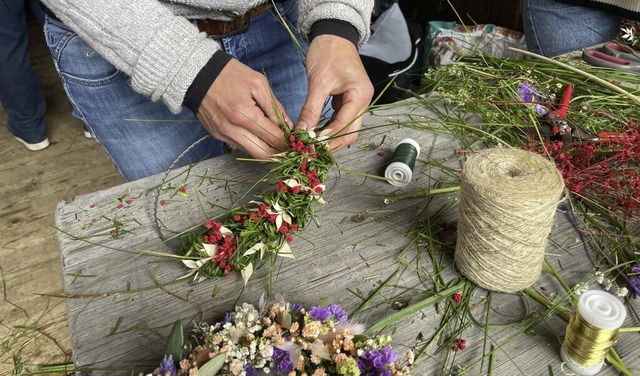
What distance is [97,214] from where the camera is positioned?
39.9 inches

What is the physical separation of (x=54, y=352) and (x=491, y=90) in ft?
5.23

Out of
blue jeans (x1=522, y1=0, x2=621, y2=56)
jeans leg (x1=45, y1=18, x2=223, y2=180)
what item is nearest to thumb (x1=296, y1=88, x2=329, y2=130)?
jeans leg (x1=45, y1=18, x2=223, y2=180)

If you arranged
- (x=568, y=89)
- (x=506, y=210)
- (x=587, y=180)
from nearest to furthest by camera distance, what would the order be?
(x=506, y=210)
(x=587, y=180)
(x=568, y=89)

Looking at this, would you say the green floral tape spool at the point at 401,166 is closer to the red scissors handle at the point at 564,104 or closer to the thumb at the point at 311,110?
the thumb at the point at 311,110

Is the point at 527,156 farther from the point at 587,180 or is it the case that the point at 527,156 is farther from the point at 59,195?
the point at 59,195

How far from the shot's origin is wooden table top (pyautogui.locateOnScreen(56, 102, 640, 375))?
785 millimetres

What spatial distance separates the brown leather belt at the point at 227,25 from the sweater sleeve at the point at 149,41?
0.68ft

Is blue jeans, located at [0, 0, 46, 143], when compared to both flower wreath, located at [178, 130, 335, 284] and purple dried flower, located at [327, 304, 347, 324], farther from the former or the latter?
purple dried flower, located at [327, 304, 347, 324]

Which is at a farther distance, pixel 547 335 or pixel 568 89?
pixel 568 89

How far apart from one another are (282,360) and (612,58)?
124 centimetres

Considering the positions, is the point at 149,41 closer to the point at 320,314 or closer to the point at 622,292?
the point at 320,314

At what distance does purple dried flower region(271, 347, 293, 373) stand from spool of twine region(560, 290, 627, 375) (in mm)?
419

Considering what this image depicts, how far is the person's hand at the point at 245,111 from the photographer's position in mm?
965

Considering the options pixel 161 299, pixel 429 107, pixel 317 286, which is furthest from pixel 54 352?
pixel 429 107
